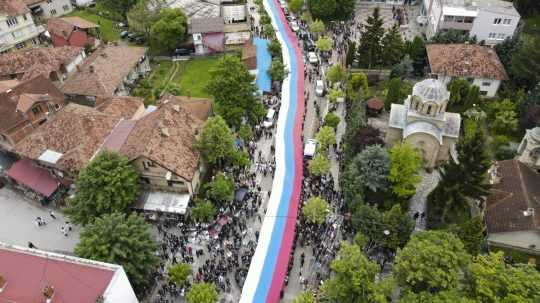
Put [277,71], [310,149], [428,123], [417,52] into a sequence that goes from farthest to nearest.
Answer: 1. [417,52]
2. [277,71]
3. [310,149]
4. [428,123]

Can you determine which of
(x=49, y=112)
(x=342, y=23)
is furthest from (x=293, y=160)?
(x=342, y=23)

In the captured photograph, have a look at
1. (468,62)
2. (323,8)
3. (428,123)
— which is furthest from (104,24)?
(468,62)

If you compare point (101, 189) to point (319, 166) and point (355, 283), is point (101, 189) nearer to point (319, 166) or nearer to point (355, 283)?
point (319, 166)

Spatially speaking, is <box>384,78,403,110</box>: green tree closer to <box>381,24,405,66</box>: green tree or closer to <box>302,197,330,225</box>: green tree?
<box>381,24,405,66</box>: green tree

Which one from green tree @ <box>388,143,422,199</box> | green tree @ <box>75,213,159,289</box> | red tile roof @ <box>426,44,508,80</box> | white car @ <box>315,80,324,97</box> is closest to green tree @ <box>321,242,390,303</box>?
green tree @ <box>388,143,422,199</box>

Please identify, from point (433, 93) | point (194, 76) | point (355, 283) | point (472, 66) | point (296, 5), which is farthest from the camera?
point (296, 5)

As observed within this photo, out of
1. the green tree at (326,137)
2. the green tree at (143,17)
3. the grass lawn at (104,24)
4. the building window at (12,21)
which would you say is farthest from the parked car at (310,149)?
the building window at (12,21)
